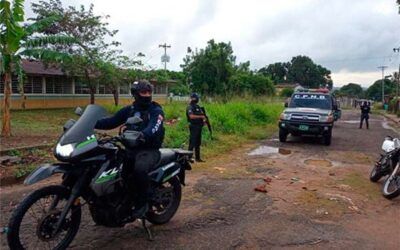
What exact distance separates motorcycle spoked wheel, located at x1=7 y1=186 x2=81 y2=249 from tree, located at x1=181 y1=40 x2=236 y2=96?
37485mm

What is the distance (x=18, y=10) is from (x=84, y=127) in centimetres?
854

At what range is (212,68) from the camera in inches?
1673

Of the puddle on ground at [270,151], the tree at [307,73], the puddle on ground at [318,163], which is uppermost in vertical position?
the tree at [307,73]

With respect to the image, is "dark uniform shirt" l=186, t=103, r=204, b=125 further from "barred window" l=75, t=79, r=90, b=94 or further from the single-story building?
"barred window" l=75, t=79, r=90, b=94

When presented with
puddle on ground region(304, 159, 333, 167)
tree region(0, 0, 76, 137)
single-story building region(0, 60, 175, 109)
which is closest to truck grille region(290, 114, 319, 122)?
puddle on ground region(304, 159, 333, 167)

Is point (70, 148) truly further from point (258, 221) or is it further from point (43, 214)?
point (258, 221)

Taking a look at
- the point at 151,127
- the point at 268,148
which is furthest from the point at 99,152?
the point at 268,148

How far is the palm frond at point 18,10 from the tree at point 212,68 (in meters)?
30.6

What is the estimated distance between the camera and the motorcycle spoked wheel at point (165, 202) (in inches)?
216

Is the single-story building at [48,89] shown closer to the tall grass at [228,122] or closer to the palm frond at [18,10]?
the tall grass at [228,122]

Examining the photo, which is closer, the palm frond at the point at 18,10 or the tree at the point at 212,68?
the palm frond at the point at 18,10

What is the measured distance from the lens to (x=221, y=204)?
6727 mm

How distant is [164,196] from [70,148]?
178 centimetres

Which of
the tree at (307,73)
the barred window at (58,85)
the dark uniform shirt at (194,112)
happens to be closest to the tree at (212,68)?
the barred window at (58,85)
